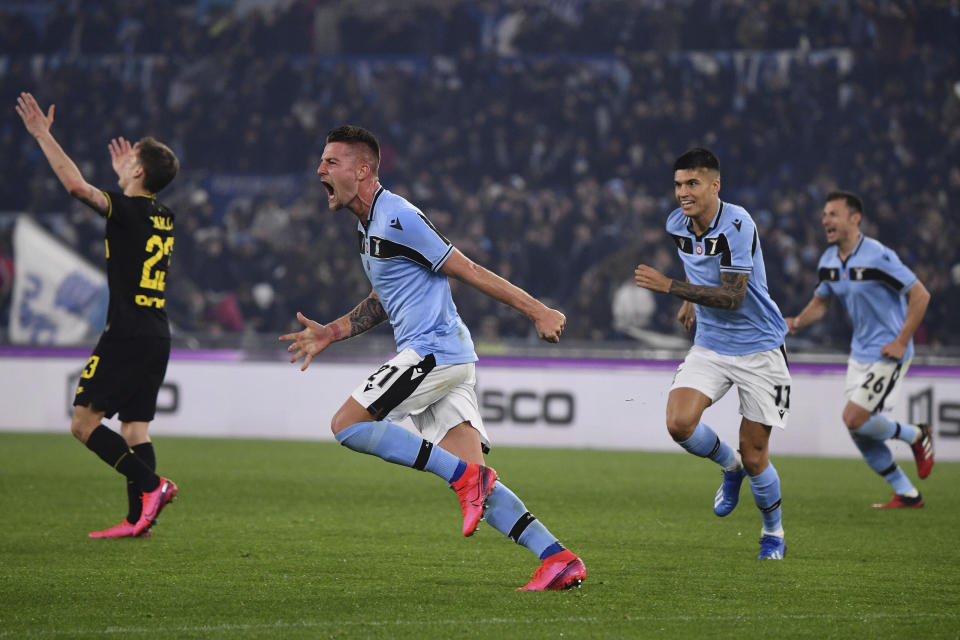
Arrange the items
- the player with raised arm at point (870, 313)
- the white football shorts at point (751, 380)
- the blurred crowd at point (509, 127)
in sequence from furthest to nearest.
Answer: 1. the blurred crowd at point (509, 127)
2. the player with raised arm at point (870, 313)
3. the white football shorts at point (751, 380)

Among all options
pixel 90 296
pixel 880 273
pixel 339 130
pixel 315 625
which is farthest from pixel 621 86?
pixel 315 625

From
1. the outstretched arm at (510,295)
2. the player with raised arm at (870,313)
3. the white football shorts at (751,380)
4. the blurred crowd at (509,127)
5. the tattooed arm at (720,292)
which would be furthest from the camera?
the blurred crowd at (509,127)

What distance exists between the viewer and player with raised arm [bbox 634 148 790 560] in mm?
6414

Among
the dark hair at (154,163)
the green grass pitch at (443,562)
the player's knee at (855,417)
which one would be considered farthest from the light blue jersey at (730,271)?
the dark hair at (154,163)

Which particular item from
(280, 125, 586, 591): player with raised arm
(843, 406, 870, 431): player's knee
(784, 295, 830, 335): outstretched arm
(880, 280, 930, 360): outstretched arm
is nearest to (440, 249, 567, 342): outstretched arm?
(280, 125, 586, 591): player with raised arm

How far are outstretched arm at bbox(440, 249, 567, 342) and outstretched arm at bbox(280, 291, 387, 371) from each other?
0.66 meters

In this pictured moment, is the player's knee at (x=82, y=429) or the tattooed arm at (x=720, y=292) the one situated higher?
the tattooed arm at (x=720, y=292)

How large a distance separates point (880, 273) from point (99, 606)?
6.25 metres

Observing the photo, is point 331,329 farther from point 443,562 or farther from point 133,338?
point 133,338

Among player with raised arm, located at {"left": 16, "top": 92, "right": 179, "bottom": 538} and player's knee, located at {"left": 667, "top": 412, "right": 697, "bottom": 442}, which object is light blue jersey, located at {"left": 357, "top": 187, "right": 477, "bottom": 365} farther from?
player with raised arm, located at {"left": 16, "top": 92, "right": 179, "bottom": 538}

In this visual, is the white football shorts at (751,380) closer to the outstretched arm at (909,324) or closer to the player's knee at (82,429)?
the outstretched arm at (909,324)

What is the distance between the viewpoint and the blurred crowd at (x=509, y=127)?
658 inches

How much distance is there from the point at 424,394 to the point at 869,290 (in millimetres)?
5085

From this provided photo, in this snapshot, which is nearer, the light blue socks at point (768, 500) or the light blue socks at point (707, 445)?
the light blue socks at point (768, 500)
